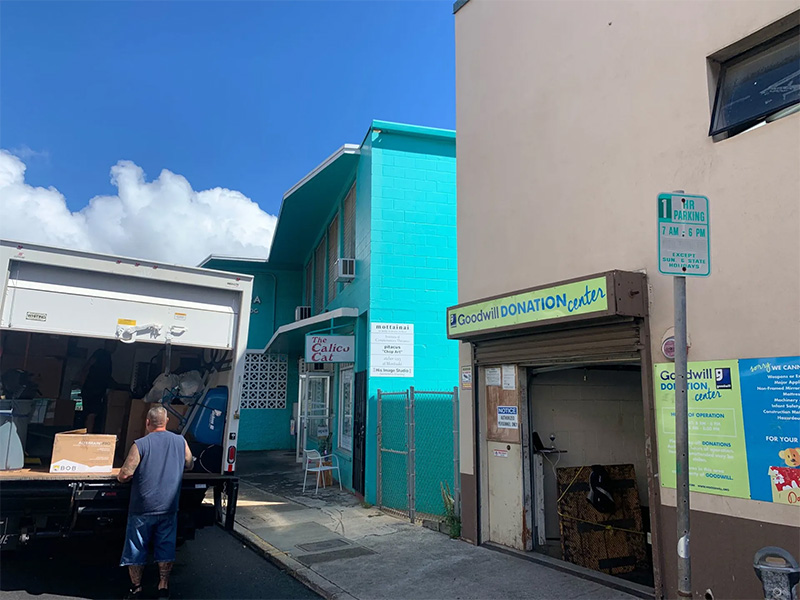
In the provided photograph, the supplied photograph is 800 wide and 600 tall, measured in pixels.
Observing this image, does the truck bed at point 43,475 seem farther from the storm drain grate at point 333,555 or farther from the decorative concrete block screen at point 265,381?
the decorative concrete block screen at point 265,381

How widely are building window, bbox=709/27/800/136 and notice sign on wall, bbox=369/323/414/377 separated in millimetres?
6629

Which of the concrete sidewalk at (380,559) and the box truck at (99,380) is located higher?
the box truck at (99,380)

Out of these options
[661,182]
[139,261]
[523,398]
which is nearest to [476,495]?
[523,398]

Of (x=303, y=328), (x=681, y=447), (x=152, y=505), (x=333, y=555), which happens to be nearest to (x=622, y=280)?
(x=681, y=447)

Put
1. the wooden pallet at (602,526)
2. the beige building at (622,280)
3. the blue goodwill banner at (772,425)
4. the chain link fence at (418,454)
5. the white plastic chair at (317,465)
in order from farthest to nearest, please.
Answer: the white plastic chair at (317,465) < the chain link fence at (418,454) < the wooden pallet at (602,526) < the beige building at (622,280) < the blue goodwill banner at (772,425)

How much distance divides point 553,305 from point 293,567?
397 centimetres

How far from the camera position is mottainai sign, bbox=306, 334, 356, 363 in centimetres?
1117

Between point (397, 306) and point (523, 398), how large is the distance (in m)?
4.27

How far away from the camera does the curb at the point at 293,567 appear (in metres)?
5.67

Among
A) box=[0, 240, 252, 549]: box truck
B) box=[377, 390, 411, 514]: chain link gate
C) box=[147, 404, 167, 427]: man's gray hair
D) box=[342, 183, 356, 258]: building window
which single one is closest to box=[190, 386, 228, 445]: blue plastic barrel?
box=[0, 240, 252, 549]: box truck

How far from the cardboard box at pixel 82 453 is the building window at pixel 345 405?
240 inches

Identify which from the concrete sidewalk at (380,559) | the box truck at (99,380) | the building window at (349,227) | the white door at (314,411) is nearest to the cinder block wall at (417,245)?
the building window at (349,227)

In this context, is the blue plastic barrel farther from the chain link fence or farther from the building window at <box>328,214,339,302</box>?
the building window at <box>328,214,339,302</box>

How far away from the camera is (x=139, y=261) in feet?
20.9
